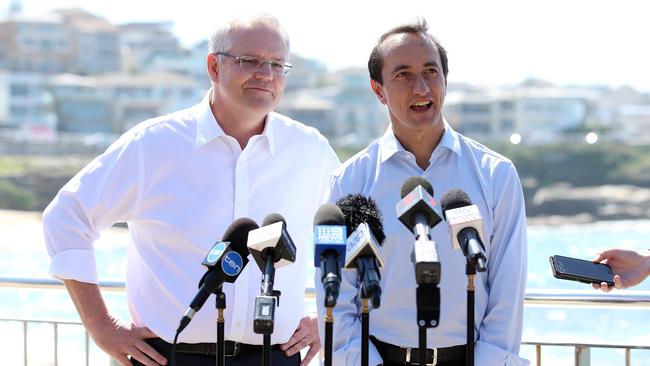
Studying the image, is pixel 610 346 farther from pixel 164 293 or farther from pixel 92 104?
pixel 92 104

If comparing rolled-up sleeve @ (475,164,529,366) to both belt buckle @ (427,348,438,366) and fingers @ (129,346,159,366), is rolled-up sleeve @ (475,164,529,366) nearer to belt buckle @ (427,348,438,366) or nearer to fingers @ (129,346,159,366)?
belt buckle @ (427,348,438,366)

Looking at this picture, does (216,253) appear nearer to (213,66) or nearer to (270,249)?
(270,249)

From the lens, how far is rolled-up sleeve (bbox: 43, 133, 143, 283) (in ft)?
11.0

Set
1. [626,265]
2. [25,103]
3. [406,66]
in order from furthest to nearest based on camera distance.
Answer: [25,103], [626,265], [406,66]

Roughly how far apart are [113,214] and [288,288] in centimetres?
65

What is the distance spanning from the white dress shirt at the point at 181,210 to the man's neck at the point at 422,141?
0.54 metres

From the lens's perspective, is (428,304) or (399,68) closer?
(428,304)

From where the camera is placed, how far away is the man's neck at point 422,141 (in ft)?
10.3

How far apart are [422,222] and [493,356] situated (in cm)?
66

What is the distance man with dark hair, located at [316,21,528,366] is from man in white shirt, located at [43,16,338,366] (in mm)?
438

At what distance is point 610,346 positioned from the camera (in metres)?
4.04

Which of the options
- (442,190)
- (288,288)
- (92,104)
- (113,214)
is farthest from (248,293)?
(92,104)

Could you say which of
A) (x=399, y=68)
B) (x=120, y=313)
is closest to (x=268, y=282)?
(x=399, y=68)

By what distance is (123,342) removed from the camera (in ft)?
11.1
